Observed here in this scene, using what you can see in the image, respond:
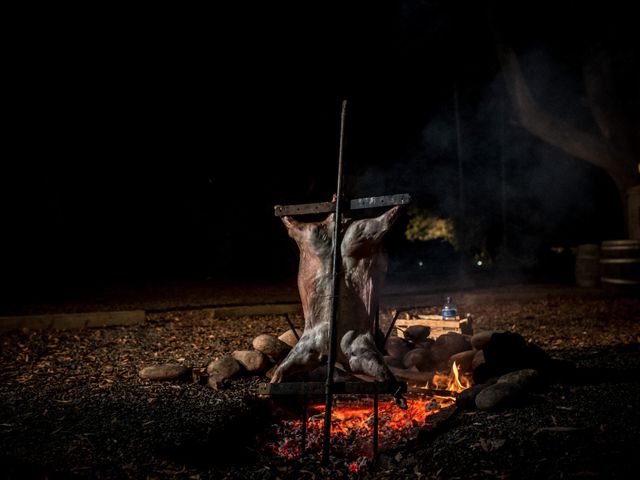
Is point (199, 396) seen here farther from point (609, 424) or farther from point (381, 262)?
point (609, 424)

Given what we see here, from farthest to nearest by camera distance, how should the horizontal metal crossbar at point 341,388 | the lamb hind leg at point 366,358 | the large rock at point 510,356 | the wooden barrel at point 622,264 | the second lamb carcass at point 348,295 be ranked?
the wooden barrel at point 622,264 → the large rock at point 510,356 → the second lamb carcass at point 348,295 → the lamb hind leg at point 366,358 → the horizontal metal crossbar at point 341,388

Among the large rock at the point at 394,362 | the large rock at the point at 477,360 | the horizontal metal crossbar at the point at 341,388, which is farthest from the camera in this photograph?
the large rock at the point at 394,362

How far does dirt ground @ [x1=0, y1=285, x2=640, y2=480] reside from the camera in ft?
12.8

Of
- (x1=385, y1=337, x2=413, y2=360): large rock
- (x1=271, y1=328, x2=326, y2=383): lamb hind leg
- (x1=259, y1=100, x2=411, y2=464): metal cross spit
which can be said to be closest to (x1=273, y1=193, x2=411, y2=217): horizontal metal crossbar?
(x1=259, y1=100, x2=411, y2=464): metal cross spit

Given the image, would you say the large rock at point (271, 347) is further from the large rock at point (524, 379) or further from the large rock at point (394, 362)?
the large rock at point (524, 379)

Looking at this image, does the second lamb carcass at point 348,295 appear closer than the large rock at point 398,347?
Yes

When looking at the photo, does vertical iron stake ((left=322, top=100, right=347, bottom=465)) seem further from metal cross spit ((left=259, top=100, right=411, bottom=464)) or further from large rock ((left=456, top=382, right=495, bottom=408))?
large rock ((left=456, top=382, right=495, bottom=408))

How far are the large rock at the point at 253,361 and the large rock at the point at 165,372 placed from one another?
0.64 meters

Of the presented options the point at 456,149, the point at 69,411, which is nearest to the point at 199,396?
the point at 69,411

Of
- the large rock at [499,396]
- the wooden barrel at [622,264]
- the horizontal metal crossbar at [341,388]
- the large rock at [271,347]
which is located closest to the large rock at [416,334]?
the large rock at [271,347]

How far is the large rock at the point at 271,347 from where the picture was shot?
6.98 metres

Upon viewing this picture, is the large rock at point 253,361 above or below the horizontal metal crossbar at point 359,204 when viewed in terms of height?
below

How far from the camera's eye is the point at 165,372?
6.43 m

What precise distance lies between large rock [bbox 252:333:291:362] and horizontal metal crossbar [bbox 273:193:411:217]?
105 inches
